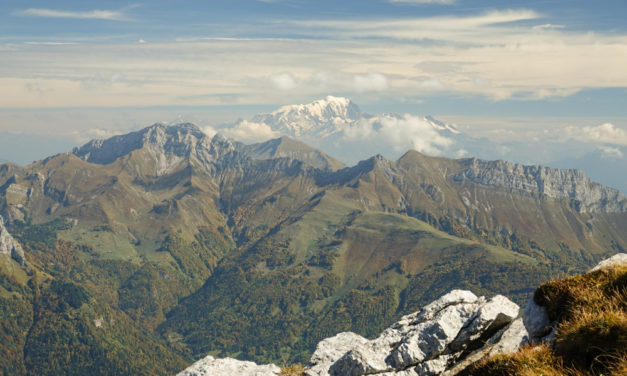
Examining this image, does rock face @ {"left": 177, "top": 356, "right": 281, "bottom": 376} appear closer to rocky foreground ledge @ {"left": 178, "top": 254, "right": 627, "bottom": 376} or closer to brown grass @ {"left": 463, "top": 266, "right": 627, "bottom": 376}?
rocky foreground ledge @ {"left": 178, "top": 254, "right": 627, "bottom": 376}

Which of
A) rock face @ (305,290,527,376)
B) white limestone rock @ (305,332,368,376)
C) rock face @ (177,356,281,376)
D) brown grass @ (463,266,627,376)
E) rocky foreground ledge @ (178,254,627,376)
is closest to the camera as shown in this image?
brown grass @ (463,266,627,376)

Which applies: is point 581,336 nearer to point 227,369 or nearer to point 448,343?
point 448,343

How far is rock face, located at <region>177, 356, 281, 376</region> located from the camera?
1069 inches

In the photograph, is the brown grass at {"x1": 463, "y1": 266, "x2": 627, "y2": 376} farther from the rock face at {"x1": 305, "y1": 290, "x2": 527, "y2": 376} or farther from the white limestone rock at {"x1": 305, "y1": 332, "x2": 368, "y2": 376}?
the white limestone rock at {"x1": 305, "y1": 332, "x2": 368, "y2": 376}

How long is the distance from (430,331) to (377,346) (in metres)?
3.54

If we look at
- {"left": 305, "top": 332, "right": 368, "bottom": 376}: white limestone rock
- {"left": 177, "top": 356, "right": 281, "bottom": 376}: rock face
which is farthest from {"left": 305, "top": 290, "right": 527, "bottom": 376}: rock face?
{"left": 177, "top": 356, "right": 281, "bottom": 376}: rock face

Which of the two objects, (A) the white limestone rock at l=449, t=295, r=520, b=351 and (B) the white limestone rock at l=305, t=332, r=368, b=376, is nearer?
(A) the white limestone rock at l=449, t=295, r=520, b=351

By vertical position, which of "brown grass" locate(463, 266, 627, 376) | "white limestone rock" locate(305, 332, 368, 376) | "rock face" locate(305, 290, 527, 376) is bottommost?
"white limestone rock" locate(305, 332, 368, 376)

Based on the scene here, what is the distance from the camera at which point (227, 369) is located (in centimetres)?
2786

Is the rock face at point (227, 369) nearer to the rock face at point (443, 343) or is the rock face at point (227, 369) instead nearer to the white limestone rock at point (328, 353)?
the white limestone rock at point (328, 353)

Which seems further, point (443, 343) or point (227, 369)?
point (227, 369)

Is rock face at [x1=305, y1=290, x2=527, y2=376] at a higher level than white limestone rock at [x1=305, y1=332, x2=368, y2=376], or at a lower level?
higher

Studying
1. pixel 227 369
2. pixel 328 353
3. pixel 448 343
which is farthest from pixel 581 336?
pixel 227 369

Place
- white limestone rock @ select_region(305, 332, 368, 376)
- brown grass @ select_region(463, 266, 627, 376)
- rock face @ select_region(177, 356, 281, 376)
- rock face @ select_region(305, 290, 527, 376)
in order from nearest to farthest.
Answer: brown grass @ select_region(463, 266, 627, 376), rock face @ select_region(305, 290, 527, 376), white limestone rock @ select_region(305, 332, 368, 376), rock face @ select_region(177, 356, 281, 376)
